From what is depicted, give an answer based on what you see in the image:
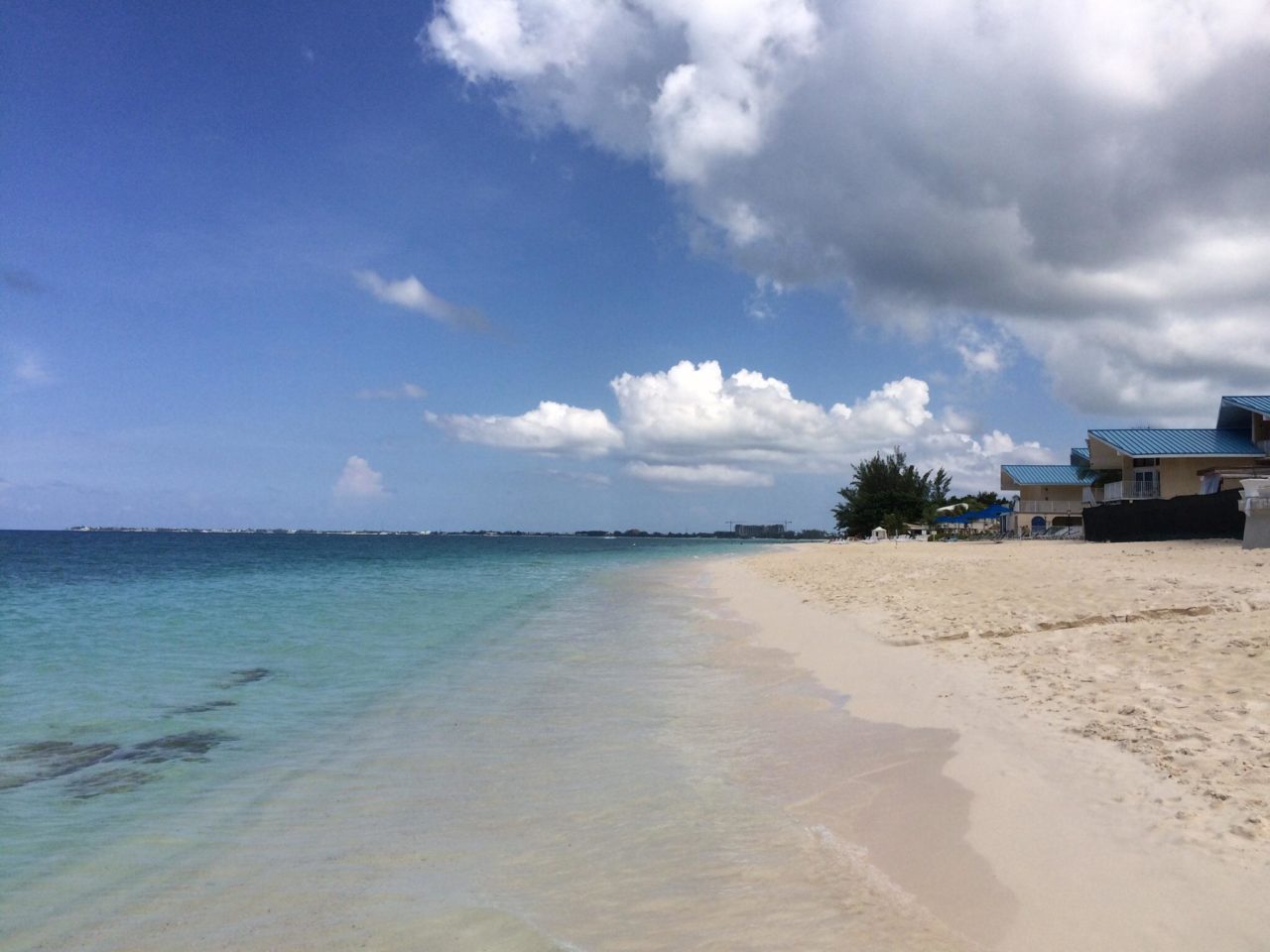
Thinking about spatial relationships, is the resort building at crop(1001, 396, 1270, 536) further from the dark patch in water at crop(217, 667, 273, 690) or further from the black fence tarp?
the dark patch in water at crop(217, 667, 273, 690)

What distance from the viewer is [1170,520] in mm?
26016

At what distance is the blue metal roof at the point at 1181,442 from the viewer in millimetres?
36750

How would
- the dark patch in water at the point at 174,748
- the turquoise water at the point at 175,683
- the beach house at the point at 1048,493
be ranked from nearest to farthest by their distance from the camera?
the turquoise water at the point at 175,683, the dark patch in water at the point at 174,748, the beach house at the point at 1048,493

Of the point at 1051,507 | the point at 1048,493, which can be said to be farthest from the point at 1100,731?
the point at 1048,493

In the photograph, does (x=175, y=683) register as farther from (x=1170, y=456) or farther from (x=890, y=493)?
(x=890, y=493)

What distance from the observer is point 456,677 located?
11.8 meters

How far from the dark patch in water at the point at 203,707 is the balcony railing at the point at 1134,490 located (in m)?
40.5

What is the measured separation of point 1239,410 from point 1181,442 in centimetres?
301

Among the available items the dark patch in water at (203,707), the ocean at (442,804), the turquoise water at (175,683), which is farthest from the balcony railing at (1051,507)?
the dark patch in water at (203,707)

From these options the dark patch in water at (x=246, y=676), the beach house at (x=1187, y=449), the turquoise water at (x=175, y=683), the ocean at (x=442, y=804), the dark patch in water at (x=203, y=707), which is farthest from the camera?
the beach house at (x=1187, y=449)

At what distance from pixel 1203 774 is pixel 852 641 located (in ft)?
26.8

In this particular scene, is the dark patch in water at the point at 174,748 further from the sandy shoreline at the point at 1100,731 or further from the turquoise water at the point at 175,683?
the sandy shoreline at the point at 1100,731

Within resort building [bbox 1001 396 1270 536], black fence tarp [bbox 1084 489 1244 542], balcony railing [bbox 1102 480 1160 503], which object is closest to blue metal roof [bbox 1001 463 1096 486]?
resort building [bbox 1001 396 1270 536]

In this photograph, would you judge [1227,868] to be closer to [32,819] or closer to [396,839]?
[396,839]
